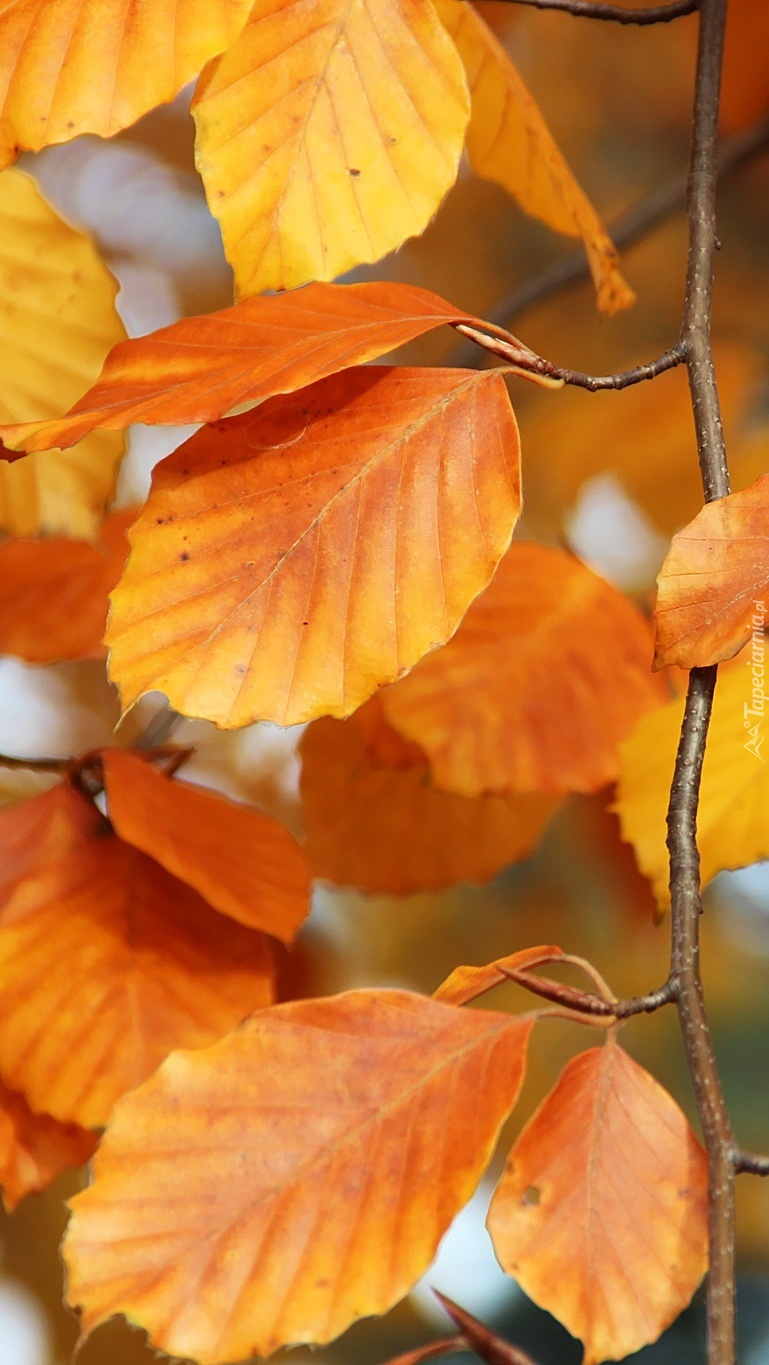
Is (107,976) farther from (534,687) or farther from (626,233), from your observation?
(626,233)

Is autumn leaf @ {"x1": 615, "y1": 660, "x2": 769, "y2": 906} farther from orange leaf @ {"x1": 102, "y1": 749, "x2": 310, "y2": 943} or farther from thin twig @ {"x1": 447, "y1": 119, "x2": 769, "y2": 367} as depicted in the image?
thin twig @ {"x1": 447, "y1": 119, "x2": 769, "y2": 367}

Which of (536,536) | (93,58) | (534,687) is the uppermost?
(93,58)

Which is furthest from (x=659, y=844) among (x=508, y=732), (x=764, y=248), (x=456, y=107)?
(x=764, y=248)

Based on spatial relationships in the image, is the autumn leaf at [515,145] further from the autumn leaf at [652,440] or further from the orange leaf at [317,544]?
the autumn leaf at [652,440]

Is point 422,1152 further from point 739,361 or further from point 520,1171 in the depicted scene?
point 739,361

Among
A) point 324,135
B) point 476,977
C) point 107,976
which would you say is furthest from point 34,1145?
point 324,135
